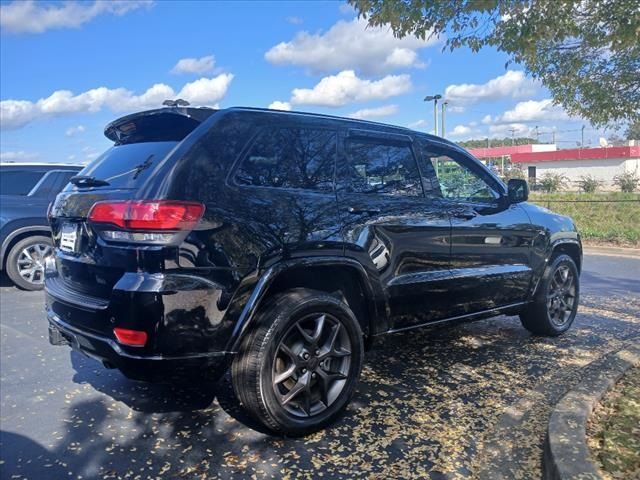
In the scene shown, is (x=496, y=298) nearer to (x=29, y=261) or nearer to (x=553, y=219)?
(x=553, y=219)

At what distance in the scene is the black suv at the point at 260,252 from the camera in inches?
106

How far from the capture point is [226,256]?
9.10ft

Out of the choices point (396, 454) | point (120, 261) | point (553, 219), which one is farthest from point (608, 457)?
point (553, 219)

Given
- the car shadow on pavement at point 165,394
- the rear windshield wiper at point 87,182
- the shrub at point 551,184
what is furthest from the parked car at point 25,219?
the shrub at point 551,184

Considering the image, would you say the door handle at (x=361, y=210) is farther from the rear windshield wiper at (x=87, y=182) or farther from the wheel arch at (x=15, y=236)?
the wheel arch at (x=15, y=236)

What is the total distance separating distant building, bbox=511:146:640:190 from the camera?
150 feet

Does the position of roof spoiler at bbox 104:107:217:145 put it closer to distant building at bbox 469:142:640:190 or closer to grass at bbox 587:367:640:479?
grass at bbox 587:367:640:479

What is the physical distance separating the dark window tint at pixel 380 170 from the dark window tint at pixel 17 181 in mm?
6081

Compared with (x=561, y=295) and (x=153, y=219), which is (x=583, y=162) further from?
(x=153, y=219)

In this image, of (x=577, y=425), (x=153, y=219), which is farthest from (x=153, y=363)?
(x=577, y=425)

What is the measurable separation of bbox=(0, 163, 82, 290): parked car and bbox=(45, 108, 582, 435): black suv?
4.56 metres

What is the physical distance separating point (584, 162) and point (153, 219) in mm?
54396

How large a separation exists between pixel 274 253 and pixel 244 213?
28cm

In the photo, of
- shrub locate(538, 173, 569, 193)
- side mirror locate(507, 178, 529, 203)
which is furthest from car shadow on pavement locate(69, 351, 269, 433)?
shrub locate(538, 173, 569, 193)
